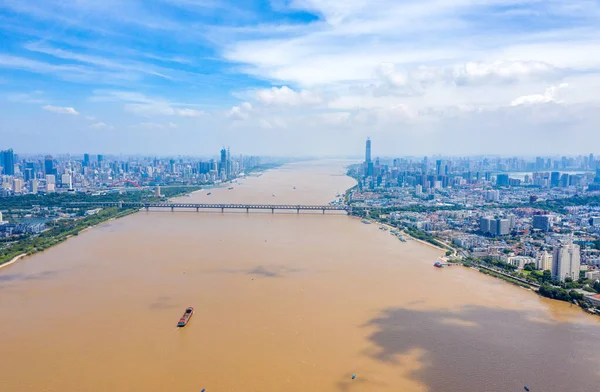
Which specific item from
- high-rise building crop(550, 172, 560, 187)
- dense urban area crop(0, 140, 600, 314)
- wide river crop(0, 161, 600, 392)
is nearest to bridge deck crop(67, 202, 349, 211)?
dense urban area crop(0, 140, 600, 314)

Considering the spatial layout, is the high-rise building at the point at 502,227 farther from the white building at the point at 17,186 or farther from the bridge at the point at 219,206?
the white building at the point at 17,186

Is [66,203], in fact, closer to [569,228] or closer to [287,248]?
[287,248]

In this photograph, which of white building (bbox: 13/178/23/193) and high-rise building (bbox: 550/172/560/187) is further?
high-rise building (bbox: 550/172/560/187)

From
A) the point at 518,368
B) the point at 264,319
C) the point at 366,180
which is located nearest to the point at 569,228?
the point at 518,368

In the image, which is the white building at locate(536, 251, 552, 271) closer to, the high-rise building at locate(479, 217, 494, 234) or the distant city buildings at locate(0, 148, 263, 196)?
the high-rise building at locate(479, 217, 494, 234)

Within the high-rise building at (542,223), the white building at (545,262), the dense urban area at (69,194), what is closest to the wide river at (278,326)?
the white building at (545,262)

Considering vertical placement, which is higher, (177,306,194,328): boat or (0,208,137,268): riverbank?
(0,208,137,268): riverbank

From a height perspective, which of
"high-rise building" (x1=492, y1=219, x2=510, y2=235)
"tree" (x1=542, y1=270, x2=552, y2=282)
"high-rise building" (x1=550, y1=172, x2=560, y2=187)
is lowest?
"tree" (x1=542, y1=270, x2=552, y2=282)
